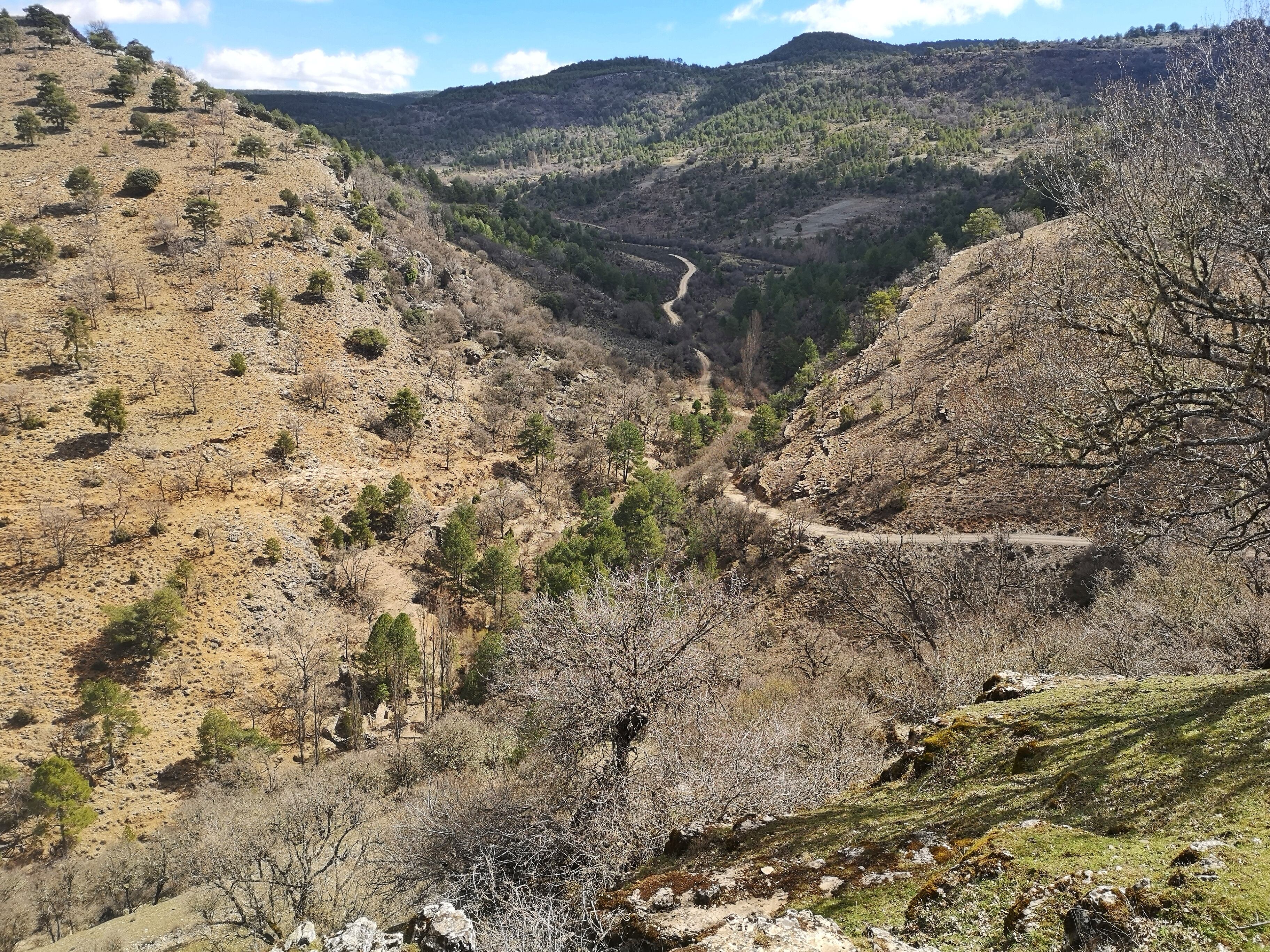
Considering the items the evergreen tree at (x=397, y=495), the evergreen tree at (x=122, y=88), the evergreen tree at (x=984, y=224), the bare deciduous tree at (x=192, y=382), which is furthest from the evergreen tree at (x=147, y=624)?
the evergreen tree at (x=984, y=224)

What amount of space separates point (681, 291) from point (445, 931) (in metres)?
90.4

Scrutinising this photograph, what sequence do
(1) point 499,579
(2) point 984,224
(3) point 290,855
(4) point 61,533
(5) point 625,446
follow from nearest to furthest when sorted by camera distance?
1. (3) point 290,855
2. (4) point 61,533
3. (1) point 499,579
4. (5) point 625,446
5. (2) point 984,224

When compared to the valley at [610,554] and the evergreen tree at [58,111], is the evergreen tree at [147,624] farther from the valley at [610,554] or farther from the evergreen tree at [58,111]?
the evergreen tree at [58,111]

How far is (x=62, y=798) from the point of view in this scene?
23.6 meters

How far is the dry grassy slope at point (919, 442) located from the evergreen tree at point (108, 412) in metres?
39.1

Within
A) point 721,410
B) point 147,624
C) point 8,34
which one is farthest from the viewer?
point 8,34

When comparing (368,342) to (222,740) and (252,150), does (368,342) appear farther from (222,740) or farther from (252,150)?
(222,740)

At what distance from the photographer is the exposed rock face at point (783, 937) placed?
5.04 meters

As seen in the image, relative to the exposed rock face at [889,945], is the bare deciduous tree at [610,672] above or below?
below

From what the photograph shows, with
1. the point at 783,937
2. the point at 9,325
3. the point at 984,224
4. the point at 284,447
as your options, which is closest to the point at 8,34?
the point at 9,325

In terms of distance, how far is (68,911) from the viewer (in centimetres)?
2316

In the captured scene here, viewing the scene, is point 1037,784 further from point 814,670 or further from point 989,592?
point 989,592

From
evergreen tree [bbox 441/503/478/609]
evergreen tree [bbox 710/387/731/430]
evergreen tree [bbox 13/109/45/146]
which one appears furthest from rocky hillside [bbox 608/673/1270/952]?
evergreen tree [bbox 13/109/45/146]

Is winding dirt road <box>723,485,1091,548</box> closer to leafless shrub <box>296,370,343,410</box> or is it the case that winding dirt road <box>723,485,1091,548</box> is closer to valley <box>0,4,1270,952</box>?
valley <box>0,4,1270,952</box>
